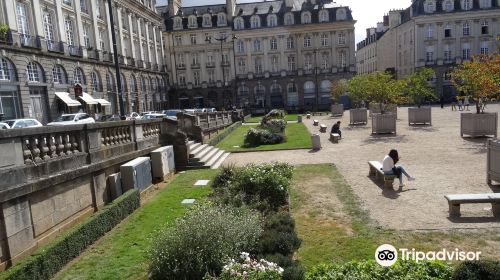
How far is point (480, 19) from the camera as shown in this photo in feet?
210

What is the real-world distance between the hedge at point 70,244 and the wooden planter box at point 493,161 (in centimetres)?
1032

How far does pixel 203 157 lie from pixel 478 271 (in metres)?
14.1

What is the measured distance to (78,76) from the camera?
1513 inches

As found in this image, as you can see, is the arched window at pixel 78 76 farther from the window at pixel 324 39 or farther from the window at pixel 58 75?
the window at pixel 324 39

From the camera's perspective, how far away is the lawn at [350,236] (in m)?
7.08

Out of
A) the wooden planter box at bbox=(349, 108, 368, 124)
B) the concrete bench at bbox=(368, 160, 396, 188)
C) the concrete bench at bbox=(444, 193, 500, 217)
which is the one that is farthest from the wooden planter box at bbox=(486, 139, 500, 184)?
the wooden planter box at bbox=(349, 108, 368, 124)

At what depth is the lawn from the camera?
23.2ft

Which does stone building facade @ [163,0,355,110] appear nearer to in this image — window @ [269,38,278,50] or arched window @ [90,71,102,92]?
window @ [269,38,278,50]

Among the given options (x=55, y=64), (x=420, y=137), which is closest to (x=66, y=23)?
(x=55, y=64)

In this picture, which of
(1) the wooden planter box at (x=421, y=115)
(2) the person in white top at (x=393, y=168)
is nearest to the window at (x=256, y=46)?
(1) the wooden planter box at (x=421, y=115)

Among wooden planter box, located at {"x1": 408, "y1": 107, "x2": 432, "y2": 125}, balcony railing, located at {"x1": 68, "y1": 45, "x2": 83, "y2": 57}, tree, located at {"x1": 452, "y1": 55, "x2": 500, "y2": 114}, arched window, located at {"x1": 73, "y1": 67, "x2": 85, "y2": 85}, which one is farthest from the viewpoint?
arched window, located at {"x1": 73, "y1": 67, "x2": 85, "y2": 85}

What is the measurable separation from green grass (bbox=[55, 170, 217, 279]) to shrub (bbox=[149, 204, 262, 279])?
2.36ft

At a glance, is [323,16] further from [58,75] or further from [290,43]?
[58,75]

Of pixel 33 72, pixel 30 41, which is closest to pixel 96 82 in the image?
pixel 33 72
